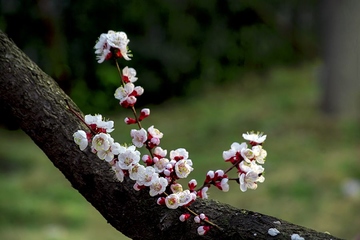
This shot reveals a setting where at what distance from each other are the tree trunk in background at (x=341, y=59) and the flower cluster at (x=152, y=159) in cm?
497

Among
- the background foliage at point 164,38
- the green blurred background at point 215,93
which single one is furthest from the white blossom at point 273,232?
the background foliage at point 164,38

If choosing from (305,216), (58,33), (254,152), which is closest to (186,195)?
(254,152)

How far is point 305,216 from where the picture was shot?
413 centimetres

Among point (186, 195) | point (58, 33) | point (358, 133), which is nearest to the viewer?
point (186, 195)

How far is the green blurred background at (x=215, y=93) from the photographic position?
442 cm

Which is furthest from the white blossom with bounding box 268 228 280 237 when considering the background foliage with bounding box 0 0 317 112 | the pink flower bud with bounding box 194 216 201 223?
the background foliage with bounding box 0 0 317 112

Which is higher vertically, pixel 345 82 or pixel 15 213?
pixel 345 82

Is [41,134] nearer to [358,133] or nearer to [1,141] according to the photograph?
[358,133]

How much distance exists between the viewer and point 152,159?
1128mm

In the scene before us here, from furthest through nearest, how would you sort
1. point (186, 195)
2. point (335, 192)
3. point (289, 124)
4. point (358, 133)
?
point (289, 124) < point (358, 133) < point (335, 192) < point (186, 195)

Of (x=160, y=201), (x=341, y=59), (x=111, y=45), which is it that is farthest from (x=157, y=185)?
(x=341, y=59)

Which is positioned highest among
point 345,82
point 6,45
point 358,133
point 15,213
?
point 345,82

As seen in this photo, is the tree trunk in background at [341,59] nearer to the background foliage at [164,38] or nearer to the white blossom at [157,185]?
the background foliage at [164,38]

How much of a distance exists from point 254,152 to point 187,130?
204 inches
